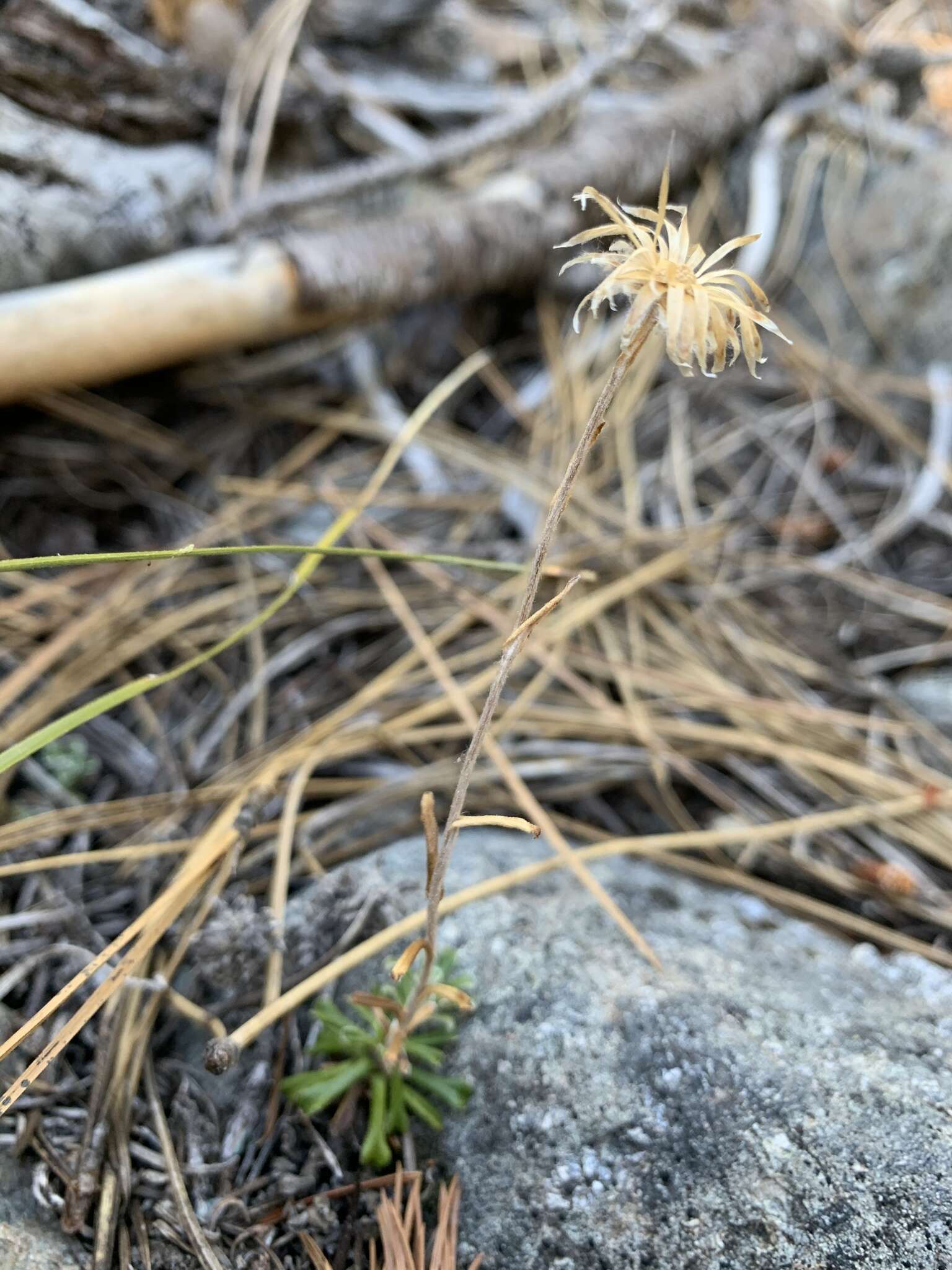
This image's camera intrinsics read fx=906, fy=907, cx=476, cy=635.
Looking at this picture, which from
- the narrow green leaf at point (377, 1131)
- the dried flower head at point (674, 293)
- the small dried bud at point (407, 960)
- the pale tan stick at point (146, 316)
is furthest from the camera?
the pale tan stick at point (146, 316)

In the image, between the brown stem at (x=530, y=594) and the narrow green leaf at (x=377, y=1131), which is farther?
the narrow green leaf at (x=377, y=1131)

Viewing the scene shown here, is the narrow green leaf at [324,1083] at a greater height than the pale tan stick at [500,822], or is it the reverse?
the pale tan stick at [500,822]

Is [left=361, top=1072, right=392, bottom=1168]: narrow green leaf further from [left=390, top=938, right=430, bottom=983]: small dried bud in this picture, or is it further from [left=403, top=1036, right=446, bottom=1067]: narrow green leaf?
[left=390, top=938, right=430, bottom=983]: small dried bud

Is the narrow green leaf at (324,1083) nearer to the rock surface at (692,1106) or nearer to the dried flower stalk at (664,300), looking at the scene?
the rock surface at (692,1106)

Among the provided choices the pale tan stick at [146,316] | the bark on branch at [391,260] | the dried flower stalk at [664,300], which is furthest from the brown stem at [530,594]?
the pale tan stick at [146,316]

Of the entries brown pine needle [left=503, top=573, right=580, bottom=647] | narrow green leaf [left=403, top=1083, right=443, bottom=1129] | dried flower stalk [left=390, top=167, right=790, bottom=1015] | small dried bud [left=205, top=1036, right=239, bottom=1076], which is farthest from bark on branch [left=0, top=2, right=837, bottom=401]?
narrow green leaf [left=403, top=1083, right=443, bottom=1129]

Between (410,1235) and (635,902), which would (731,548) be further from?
(410,1235)

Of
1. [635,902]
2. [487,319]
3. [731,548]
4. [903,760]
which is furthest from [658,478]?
[635,902]
